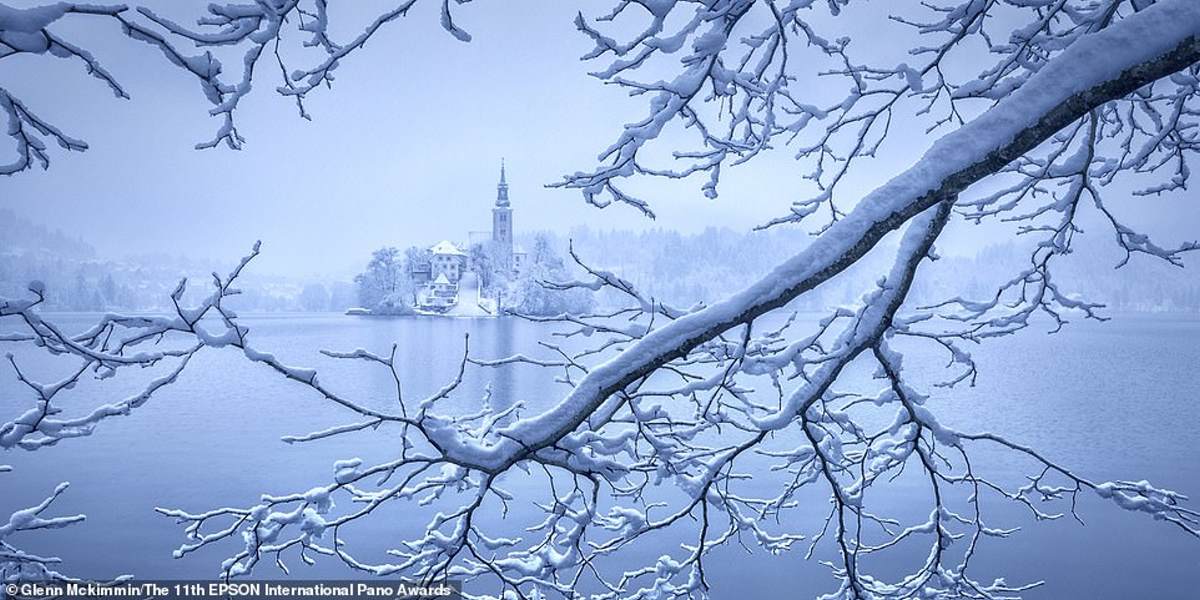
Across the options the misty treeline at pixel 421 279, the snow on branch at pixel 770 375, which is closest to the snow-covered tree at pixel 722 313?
the snow on branch at pixel 770 375

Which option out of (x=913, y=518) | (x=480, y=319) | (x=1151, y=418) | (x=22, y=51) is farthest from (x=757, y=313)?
(x=480, y=319)

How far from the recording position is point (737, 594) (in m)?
10.5

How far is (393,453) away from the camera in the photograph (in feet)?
51.6

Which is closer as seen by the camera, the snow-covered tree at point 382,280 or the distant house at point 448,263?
the snow-covered tree at point 382,280

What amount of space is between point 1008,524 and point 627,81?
1376 centimetres

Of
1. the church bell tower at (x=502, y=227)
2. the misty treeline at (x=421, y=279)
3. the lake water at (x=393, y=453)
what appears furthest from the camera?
the church bell tower at (x=502, y=227)

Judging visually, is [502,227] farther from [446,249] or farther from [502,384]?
[502,384]

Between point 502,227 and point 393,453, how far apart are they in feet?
296

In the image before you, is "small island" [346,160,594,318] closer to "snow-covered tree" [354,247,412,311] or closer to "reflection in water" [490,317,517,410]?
"snow-covered tree" [354,247,412,311]

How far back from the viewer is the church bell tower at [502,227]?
306ft

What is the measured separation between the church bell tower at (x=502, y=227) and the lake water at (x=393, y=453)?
6138 cm

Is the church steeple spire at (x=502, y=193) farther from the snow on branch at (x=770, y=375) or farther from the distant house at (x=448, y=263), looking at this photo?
the snow on branch at (x=770, y=375)

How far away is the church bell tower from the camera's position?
93.1 metres

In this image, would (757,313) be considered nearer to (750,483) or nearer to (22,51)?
(22,51)
